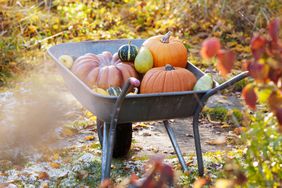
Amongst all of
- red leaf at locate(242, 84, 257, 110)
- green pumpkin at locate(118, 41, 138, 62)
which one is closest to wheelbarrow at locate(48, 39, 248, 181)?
green pumpkin at locate(118, 41, 138, 62)

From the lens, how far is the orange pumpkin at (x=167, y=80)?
3.36 metres

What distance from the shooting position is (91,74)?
3512 mm

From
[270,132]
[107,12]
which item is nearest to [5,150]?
[270,132]

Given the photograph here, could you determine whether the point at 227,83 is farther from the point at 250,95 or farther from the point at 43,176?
the point at 43,176

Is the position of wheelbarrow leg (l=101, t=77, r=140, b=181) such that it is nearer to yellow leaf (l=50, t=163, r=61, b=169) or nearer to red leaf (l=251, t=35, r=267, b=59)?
yellow leaf (l=50, t=163, r=61, b=169)

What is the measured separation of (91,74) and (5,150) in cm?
109

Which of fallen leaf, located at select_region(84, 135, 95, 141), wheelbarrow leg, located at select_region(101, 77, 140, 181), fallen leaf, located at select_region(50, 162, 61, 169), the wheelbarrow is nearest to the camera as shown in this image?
wheelbarrow leg, located at select_region(101, 77, 140, 181)

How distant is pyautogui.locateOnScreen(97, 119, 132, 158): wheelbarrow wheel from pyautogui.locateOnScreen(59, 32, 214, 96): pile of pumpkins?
423 mm

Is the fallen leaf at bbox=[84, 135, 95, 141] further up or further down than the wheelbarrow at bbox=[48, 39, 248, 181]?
further down

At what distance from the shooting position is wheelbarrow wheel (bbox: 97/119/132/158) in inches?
153

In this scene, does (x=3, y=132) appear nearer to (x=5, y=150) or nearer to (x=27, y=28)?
(x=5, y=150)

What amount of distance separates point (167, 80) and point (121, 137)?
74 cm

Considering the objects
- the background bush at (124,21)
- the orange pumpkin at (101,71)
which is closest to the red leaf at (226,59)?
the orange pumpkin at (101,71)

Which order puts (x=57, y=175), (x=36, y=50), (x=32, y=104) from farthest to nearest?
(x=36, y=50), (x=32, y=104), (x=57, y=175)
